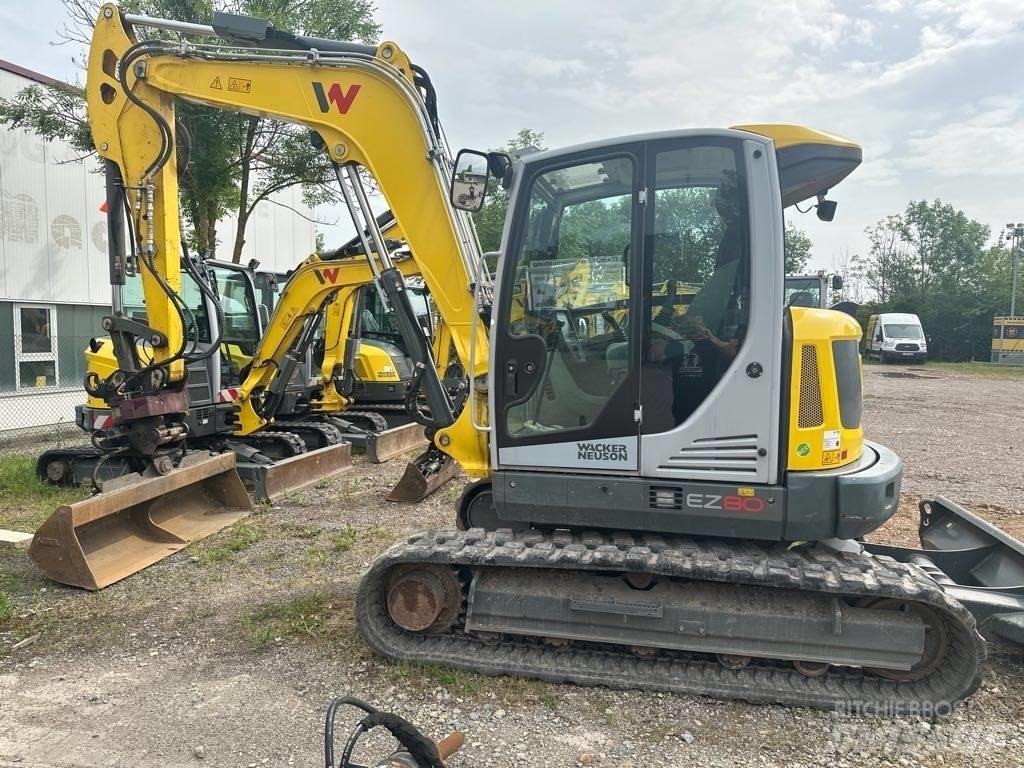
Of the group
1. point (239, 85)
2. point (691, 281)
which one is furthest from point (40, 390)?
point (691, 281)

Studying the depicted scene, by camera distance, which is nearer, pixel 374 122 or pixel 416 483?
pixel 374 122

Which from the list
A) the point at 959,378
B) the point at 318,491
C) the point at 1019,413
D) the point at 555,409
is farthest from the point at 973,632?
the point at 959,378

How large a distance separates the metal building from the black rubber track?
10.4 metres

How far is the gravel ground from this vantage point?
302 centimetres

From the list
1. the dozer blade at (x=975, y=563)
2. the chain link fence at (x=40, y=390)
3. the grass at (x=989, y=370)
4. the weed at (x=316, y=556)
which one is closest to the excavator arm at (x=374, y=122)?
the weed at (x=316, y=556)

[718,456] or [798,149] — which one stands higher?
[798,149]

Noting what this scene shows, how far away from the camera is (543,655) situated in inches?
142

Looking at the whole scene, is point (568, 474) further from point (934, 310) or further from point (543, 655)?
point (934, 310)

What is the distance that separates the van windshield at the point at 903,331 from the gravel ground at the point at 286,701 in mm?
32883

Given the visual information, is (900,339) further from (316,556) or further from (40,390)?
(316,556)

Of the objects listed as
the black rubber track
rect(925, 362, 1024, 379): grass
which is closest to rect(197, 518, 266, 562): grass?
the black rubber track

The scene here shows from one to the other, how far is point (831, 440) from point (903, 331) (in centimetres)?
3400

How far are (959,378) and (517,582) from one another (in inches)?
1053

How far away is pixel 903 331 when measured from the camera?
107ft
